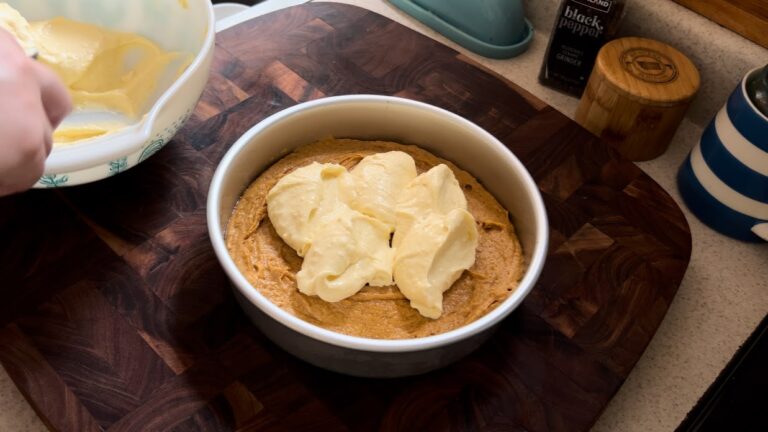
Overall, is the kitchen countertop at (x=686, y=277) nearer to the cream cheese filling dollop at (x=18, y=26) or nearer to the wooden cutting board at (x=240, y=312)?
the wooden cutting board at (x=240, y=312)

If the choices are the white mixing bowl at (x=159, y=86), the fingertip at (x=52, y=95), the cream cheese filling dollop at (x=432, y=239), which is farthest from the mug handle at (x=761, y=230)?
the fingertip at (x=52, y=95)

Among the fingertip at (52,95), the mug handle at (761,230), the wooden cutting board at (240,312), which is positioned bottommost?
the wooden cutting board at (240,312)

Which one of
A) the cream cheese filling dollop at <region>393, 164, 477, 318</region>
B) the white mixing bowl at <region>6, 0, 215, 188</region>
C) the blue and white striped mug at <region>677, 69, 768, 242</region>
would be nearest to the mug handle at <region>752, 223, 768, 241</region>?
the blue and white striped mug at <region>677, 69, 768, 242</region>

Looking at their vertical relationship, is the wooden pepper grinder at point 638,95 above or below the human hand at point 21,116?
below

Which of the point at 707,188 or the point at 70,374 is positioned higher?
the point at 707,188

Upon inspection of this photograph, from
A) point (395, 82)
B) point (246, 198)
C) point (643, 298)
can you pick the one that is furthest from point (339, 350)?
point (395, 82)

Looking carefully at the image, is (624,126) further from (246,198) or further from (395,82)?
(246,198)

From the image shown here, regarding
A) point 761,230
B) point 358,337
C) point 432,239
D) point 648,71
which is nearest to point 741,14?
point 648,71
